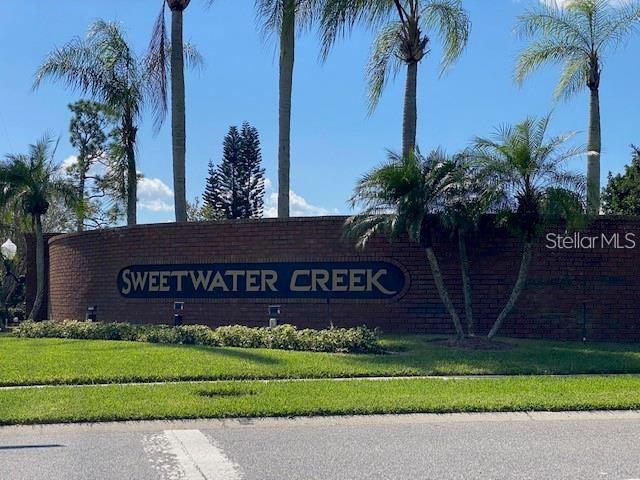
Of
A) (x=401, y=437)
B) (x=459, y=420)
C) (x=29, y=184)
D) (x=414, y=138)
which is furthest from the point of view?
(x=29, y=184)

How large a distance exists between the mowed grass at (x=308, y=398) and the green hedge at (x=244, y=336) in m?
3.50

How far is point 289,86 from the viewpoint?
71.9 ft

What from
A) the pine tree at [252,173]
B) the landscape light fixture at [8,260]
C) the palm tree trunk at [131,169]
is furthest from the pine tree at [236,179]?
the palm tree trunk at [131,169]

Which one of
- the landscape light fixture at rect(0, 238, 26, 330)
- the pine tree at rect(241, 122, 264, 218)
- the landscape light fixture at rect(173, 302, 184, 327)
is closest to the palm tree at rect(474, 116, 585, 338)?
the landscape light fixture at rect(173, 302, 184, 327)

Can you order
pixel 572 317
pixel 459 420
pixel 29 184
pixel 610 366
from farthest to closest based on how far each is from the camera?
pixel 29 184 < pixel 572 317 < pixel 610 366 < pixel 459 420

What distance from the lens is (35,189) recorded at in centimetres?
2542

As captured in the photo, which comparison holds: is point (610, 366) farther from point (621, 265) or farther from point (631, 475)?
point (631, 475)

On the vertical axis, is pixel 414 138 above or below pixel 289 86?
below

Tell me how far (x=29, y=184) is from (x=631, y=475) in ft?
74.4

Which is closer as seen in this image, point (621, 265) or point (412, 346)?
point (412, 346)

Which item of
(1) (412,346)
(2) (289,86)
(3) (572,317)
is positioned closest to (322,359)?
(1) (412,346)

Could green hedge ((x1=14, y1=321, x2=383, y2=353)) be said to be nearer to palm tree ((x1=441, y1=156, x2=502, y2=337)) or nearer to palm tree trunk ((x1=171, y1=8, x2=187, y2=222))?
palm tree ((x1=441, y1=156, x2=502, y2=337))

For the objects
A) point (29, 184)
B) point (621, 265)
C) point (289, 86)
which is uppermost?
point (289, 86)

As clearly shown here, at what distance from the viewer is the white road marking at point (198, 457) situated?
22.3ft
